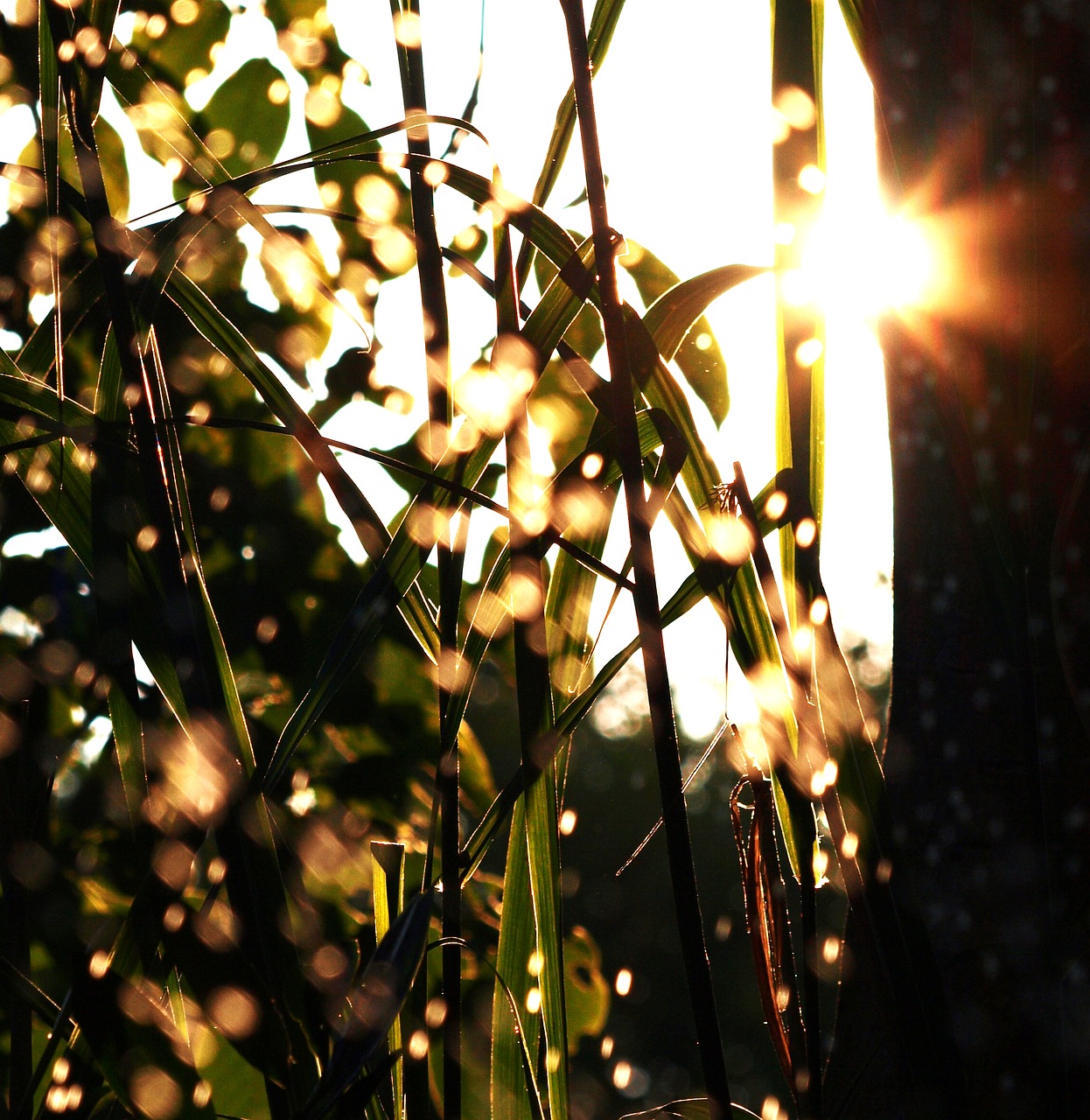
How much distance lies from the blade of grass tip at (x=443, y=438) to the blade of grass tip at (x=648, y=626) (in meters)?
0.06

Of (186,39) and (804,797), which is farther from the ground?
(186,39)

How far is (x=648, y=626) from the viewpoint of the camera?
232 millimetres

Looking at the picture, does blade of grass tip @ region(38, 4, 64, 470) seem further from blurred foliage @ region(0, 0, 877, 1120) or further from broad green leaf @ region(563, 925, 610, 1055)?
broad green leaf @ region(563, 925, 610, 1055)

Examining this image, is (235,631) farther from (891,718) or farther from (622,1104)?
(622,1104)

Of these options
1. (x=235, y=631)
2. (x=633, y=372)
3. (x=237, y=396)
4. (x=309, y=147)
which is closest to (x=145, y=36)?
(x=309, y=147)

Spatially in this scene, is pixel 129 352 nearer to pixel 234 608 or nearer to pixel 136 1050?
pixel 136 1050

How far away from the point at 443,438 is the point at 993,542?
176mm

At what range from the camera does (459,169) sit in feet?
0.88

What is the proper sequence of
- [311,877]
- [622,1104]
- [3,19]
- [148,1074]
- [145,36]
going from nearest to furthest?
1. [148,1074]
2. [3,19]
3. [311,877]
4. [145,36]
5. [622,1104]

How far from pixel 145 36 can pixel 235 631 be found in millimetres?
384

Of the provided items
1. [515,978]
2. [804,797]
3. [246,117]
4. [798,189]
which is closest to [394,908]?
[515,978]

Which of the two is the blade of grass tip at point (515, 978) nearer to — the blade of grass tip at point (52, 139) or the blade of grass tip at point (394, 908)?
the blade of grass tip at point (394, 908)

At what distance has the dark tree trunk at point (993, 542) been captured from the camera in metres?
0.24

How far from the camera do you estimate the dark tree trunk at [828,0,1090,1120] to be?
24 centimetres
